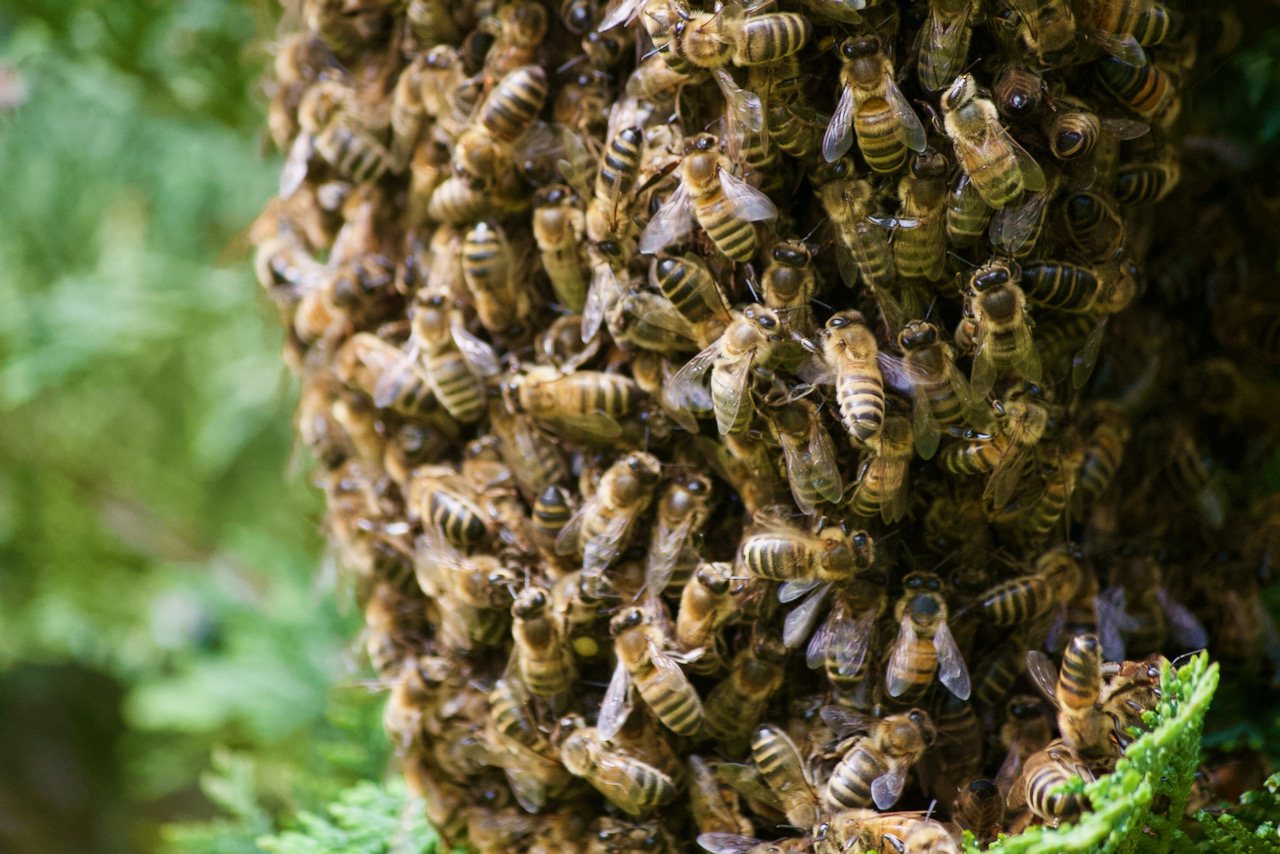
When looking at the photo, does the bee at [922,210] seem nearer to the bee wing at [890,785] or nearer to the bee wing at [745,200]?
the bee wing at [745,200]

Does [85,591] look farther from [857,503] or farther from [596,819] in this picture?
[857,503]

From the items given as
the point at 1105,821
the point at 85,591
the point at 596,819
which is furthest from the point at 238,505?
the point at 1105,821

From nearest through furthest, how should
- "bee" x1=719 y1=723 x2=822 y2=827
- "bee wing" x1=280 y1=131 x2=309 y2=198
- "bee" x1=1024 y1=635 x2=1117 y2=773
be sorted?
"bee" x1=1024 y1=635 x2=1117 y2=773 → "bee" x1=719 y1=723 x2=822 y2=827 → "bee wing" x1=280 y1=131 x2=309 y2=198

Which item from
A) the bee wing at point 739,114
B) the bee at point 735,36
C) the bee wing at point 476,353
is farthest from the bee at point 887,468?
the bee wing at point 476,353

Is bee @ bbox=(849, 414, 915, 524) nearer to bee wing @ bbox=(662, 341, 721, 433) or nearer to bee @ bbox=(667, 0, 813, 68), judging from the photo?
bee wing @ bbox=(662, 341, 721, 433)

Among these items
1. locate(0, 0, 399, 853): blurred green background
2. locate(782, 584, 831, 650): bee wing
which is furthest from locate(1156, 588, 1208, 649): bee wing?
locate(0, 0, 399, 853): blurred green background

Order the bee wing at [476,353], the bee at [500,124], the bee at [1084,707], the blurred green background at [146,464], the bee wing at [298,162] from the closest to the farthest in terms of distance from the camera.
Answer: the bee at [1084,707]
the bee at [500,124]
the bee wing at [476,353]
the bee wing at [298,162]
the blurred green background at [146,464]
